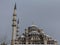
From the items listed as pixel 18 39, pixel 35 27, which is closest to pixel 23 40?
pixel 18 39

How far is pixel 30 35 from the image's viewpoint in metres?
24.3

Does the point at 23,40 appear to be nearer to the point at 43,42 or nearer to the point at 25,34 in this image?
the point at 25,34

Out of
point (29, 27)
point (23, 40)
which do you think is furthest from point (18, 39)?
point (29, 27)

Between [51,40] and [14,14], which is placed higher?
[14,14]

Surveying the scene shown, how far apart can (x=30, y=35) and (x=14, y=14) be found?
2.95 m

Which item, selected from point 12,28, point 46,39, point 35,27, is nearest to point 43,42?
point 46,39

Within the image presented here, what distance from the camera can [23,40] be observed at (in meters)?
24.4

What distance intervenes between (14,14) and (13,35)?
2.36 metres

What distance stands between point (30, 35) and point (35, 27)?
1.58 metres

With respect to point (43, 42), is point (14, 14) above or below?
above

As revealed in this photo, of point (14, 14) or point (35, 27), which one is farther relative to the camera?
point (35, 27)

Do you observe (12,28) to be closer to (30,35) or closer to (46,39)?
(30,35)

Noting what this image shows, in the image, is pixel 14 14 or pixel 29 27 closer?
pixel 14 14

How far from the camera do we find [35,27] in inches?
1003
